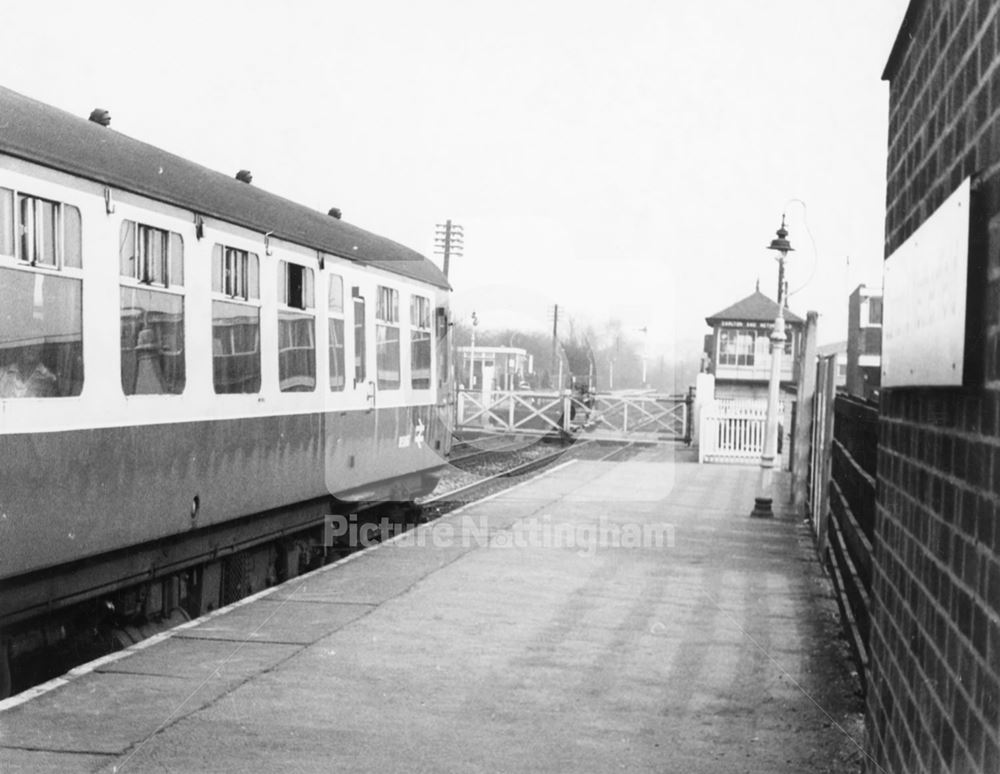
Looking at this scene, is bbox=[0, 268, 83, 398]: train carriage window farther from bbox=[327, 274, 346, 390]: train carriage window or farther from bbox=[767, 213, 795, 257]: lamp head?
bbox=[767, 213, 795, 257]: lamp head

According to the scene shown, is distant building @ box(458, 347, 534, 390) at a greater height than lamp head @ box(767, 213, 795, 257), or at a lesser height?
lesser

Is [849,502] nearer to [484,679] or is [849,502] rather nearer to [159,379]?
[484,679]

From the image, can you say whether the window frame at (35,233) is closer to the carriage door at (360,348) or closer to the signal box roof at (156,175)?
the signal box roof at (156,175)

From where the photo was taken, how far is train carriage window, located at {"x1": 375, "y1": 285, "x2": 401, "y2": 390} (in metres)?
11.1

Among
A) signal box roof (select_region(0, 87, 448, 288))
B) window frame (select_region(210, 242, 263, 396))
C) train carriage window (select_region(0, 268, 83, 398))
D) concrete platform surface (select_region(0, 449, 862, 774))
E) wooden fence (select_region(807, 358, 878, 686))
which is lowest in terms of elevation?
concrete platform surface (select_region(0, 449, 862, 774))

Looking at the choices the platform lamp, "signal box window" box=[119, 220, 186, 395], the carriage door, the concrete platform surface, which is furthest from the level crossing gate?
"signal box window" box=[119, 220, 186, 395]

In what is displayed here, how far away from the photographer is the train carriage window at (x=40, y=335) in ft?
17.8

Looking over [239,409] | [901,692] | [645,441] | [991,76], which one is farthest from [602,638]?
[645,441]

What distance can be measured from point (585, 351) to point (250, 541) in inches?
730

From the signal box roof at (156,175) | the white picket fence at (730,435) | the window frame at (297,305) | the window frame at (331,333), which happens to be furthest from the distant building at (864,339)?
the window frame at (297,305)

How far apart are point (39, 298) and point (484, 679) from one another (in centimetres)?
290

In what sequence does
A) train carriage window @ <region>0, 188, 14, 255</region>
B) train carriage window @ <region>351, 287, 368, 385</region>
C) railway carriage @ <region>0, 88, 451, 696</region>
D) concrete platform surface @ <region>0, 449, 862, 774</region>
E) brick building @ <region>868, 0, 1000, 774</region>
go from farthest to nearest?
1. train carriage window @ <region>351, 287, 368, 385</region>
2. railway carriage @ <region>0, 88, 451, 696</region>
3. train carriage window @ <region>0, 188, 14, 255</region>
4. concrete platform surface @ <region>0, 449, 862, 774</region>
5. brick building @ <region>868, 0, 1000, 774</region>

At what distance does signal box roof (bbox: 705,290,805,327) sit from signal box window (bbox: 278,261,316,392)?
34.6 meters

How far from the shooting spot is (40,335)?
571 cm
